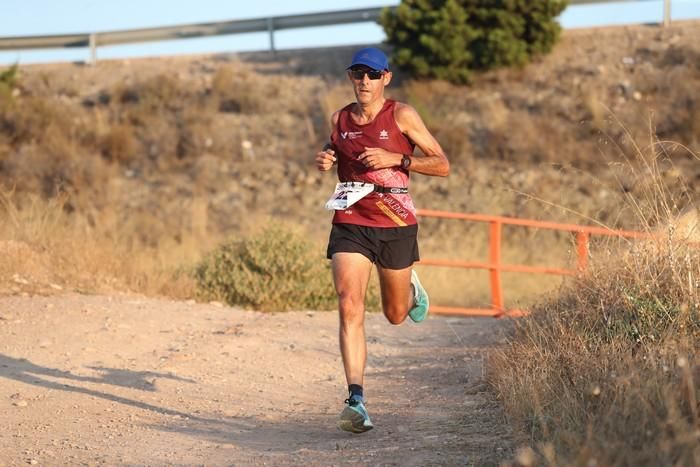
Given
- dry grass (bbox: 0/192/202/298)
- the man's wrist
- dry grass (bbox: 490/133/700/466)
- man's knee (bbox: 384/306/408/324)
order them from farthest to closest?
dry grass (bbox: 0/192/202/298), man's knee (bbox: 384/306/408/324), the man's wrist, dry grass (bbox: 490/133/700/466)

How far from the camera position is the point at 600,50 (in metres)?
28.4

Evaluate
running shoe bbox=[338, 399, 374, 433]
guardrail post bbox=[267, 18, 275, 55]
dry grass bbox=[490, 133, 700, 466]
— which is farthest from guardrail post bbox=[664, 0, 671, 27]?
running shoe bbox=[338, 399, 374, 433]

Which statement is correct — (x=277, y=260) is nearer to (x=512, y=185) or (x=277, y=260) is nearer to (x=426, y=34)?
(x=512, y=185)

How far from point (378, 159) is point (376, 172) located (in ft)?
0.86

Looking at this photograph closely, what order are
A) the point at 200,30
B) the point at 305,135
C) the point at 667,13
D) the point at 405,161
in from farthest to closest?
the point at 200,30 < the point at 667,13 < the point at 305,135 < the point at 405,161

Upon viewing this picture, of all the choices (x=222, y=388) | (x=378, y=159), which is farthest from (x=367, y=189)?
(x=222, y=388)

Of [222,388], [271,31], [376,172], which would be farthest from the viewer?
[271,31]

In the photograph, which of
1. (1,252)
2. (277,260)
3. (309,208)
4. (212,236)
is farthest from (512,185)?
(1,252)

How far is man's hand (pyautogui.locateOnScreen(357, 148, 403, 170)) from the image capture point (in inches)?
274

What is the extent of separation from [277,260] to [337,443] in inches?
279

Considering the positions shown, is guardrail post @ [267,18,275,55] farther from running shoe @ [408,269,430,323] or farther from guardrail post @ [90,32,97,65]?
running shoe @ [408,269,430,323]

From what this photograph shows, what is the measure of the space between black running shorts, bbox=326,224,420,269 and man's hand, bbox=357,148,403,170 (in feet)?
1.39

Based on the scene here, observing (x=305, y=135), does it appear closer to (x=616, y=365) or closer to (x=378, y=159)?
(x=378, y=159)

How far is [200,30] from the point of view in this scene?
3188 cm
